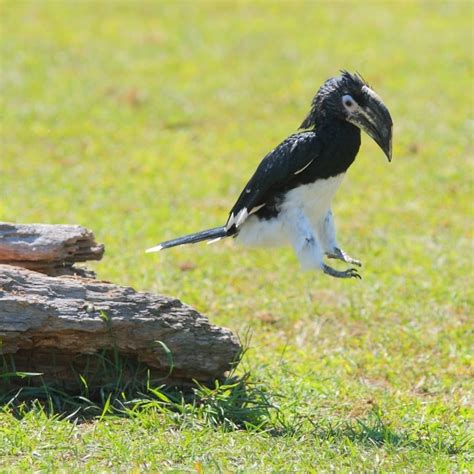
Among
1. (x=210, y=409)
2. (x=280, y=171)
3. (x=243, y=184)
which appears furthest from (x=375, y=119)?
(x=243, y=184)

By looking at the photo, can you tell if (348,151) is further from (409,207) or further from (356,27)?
(356,27)

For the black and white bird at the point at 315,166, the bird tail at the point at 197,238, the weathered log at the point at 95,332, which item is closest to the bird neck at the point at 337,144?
the black and white bird at the point at 315,166

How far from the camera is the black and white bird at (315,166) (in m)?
5.61

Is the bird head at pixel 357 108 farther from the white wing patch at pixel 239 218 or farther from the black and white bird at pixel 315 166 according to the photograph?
the white wing patch at pixel 239 218

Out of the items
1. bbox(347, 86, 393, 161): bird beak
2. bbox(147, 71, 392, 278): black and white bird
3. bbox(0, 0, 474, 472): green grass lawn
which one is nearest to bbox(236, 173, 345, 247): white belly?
bbox(147, 71, 392, 278): black and white bird

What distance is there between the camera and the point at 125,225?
8641mm

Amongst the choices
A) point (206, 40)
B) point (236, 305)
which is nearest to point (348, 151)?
point (236, 305)

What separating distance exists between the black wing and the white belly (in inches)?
2.9

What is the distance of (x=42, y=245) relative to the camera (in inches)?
219

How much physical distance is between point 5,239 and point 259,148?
5.70 meters

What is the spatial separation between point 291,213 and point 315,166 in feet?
1.02

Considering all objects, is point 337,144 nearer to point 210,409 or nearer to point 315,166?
point 315,166

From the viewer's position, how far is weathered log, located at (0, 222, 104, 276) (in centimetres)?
555

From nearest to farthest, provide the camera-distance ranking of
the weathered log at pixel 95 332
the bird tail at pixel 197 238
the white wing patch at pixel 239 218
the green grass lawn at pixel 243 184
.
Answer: the green grass lawn at pixel 243 184 → the weathered log at pixel 95 332 → the white wing patch at pixel 239 218 → the bird tail at pixel 197 238
